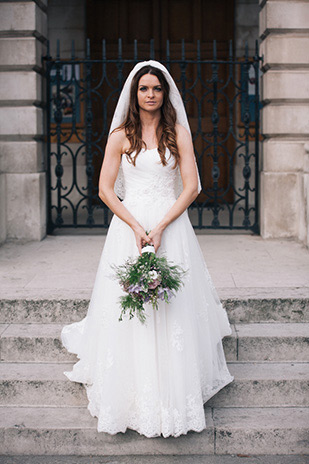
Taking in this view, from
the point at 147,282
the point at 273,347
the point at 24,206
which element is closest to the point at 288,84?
the point at 24,206

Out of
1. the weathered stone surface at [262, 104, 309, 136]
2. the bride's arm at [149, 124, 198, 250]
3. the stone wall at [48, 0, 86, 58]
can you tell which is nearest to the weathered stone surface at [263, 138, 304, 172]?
the weathered stone surface at [262, 104, 309, 136]

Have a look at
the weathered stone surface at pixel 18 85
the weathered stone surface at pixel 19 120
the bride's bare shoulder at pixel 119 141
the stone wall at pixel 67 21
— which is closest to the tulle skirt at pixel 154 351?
the bride's bare shoulder at pixel 119 141

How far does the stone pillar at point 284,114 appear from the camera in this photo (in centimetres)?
800

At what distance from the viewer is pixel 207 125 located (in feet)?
36.8

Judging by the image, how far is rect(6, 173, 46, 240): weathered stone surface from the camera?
26.9 ft

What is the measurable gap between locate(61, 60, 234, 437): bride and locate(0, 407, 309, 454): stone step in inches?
5.8

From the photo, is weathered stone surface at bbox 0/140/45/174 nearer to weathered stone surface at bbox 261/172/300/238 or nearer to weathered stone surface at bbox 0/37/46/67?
weathered stone surface at bbox 0/37/46/67

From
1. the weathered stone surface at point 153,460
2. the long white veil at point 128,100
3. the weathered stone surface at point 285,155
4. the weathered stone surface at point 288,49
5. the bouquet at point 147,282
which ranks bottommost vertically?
the weathered stone surface at point 153,460

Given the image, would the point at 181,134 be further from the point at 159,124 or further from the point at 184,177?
the point at 184,177

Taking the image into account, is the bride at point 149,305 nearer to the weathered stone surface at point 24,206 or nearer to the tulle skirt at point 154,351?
the tulle skirt at point 154,351

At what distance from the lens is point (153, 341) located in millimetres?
4184

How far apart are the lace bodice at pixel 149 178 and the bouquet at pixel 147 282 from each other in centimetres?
48

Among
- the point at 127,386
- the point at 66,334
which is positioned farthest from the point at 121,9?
the point at 127,386

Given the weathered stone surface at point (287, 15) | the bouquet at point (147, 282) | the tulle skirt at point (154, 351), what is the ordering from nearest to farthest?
1. the bouquet at point (147, 282)
2. the tulle skirt at point (154, 351)
3. the weathered stone surface at point (287, 15)
